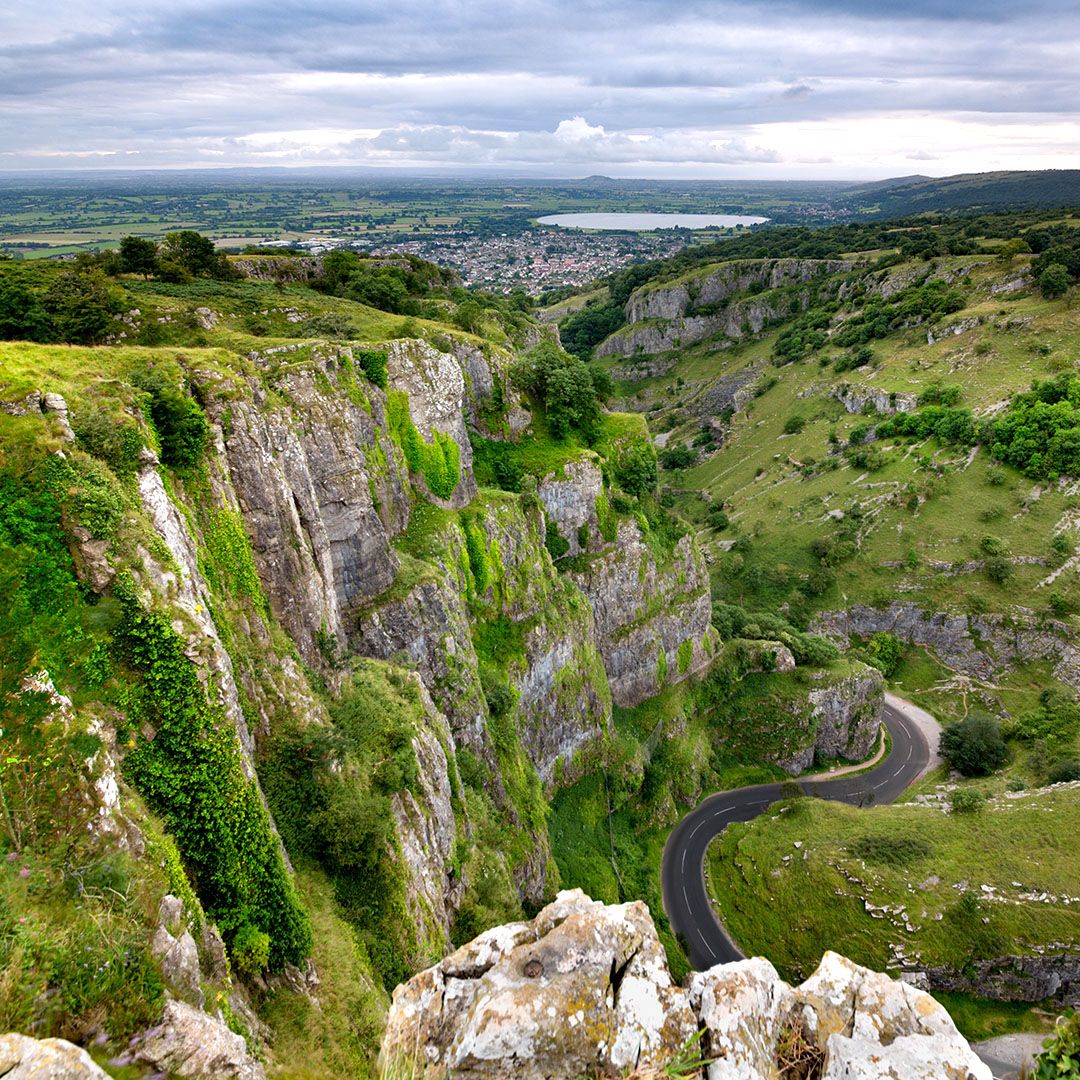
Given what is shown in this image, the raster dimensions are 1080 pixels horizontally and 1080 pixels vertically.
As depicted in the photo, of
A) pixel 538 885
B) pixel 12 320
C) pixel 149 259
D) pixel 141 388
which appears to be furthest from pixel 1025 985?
pixel 149 259

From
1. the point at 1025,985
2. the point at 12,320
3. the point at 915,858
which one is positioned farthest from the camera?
the point at 915,858

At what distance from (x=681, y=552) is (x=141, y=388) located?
54398 millimetres

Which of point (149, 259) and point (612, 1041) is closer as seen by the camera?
point (612, 1041)

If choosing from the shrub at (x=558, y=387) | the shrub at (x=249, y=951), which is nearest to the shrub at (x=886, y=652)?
the shrub at (x=558, y=387)

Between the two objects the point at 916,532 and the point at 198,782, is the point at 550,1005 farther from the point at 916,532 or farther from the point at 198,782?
the point at 916,532

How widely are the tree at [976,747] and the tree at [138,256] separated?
96.7 m

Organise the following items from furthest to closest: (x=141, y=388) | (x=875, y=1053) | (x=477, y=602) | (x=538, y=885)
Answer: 1. (x=477, y=602)
2. (x=538, y=885)
3. (x=141, y=388)
4. (x=875, y=1053)

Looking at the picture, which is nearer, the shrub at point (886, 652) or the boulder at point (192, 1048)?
the boulder at point (192, 1048)

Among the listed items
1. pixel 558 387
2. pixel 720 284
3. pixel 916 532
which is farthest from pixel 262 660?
pixel 720 284

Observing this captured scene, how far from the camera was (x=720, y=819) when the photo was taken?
64625mm

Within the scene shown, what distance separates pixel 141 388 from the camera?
2012 centimetres

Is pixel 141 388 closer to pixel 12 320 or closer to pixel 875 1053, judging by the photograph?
pixel 12 320

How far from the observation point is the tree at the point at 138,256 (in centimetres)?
4222

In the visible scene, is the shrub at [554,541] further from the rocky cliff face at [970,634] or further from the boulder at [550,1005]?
the rocky cliff face at [970,634]
